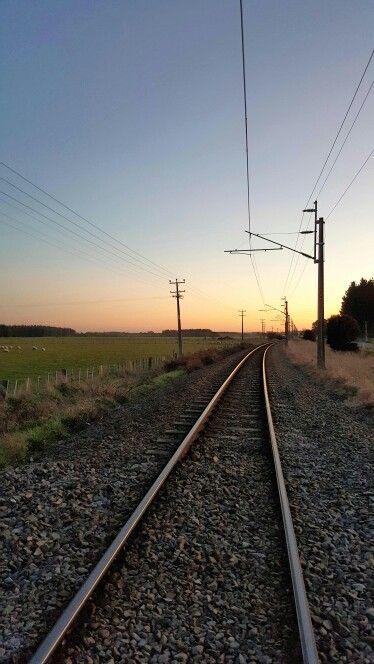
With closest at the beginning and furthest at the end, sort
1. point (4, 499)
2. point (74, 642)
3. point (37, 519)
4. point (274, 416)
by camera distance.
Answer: point (74, 642) → point (37, 519) → point (4, 499) → point (274, 416)

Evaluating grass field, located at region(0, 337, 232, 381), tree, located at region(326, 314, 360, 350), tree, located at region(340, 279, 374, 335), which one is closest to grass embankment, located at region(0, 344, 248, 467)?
grass field, located at region(0, 337, 232, 381)

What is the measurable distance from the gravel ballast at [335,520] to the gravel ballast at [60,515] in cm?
195

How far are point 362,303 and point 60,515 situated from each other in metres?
105

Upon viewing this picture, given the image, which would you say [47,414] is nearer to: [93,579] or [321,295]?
[93,579]

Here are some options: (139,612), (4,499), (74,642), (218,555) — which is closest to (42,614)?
(74,642)

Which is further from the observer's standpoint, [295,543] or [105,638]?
[295,543]

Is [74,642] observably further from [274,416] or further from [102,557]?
[274,416]

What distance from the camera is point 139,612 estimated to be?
360 cm

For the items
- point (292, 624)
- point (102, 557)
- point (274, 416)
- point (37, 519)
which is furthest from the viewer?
point (274, 416)

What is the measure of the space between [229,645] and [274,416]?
8960 millimetres

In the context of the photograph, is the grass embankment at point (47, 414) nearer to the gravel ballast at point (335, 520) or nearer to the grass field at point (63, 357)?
the gravel ballast at point (335, 520)

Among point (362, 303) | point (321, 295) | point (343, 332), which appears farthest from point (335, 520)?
point (362, 303)

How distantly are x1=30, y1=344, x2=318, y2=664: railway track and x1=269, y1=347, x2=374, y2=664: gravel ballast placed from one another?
8.0 inches

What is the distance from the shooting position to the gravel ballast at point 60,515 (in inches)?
144
